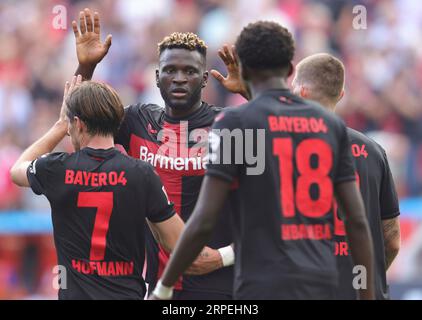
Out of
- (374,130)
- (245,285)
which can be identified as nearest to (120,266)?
(245,285)

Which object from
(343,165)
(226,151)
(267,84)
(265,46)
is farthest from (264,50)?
(343,165)

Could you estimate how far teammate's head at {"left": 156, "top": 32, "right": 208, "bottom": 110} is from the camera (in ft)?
21.0

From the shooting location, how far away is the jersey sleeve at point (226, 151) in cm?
457

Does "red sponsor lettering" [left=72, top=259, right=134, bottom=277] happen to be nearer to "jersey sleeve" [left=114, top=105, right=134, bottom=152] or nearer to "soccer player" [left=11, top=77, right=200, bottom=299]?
"soccer player" [left=11, top=77, right=200, bottom=299]

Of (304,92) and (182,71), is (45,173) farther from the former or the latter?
(304,92)

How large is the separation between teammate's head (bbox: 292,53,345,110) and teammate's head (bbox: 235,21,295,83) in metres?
1.18

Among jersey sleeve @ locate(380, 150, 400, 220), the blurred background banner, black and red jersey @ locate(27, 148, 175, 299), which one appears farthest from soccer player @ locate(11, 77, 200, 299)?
the blurred background banner

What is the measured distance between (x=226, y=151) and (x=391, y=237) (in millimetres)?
2089

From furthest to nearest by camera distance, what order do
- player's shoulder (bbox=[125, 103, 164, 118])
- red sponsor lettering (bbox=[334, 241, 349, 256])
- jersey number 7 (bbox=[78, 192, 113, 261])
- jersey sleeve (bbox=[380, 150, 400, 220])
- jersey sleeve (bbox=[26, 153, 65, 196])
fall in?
1. player's shoulder (bbox=[125, 103, 164, 118])
2. jersey sleeve (bbox=[380, 150, 400, 220])
3. red sponsor lettering (bbox=[334, 241, 349, 256])
4. jersey sleeve (bbox=[26, 153, 65, 196])
5. jersey number 7 (bbox=[78, 192, 113, 261])

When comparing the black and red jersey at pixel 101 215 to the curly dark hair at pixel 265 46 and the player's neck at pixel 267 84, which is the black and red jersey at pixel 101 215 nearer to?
the player's neck at pixel 267 84

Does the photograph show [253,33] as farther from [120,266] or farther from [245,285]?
[120,266]

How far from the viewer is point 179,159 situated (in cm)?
641

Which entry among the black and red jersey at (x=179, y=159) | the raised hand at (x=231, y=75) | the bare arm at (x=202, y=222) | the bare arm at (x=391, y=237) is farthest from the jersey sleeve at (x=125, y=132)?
the bare arm at (x=202, y=222)

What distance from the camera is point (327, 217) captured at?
4727 millimetres
